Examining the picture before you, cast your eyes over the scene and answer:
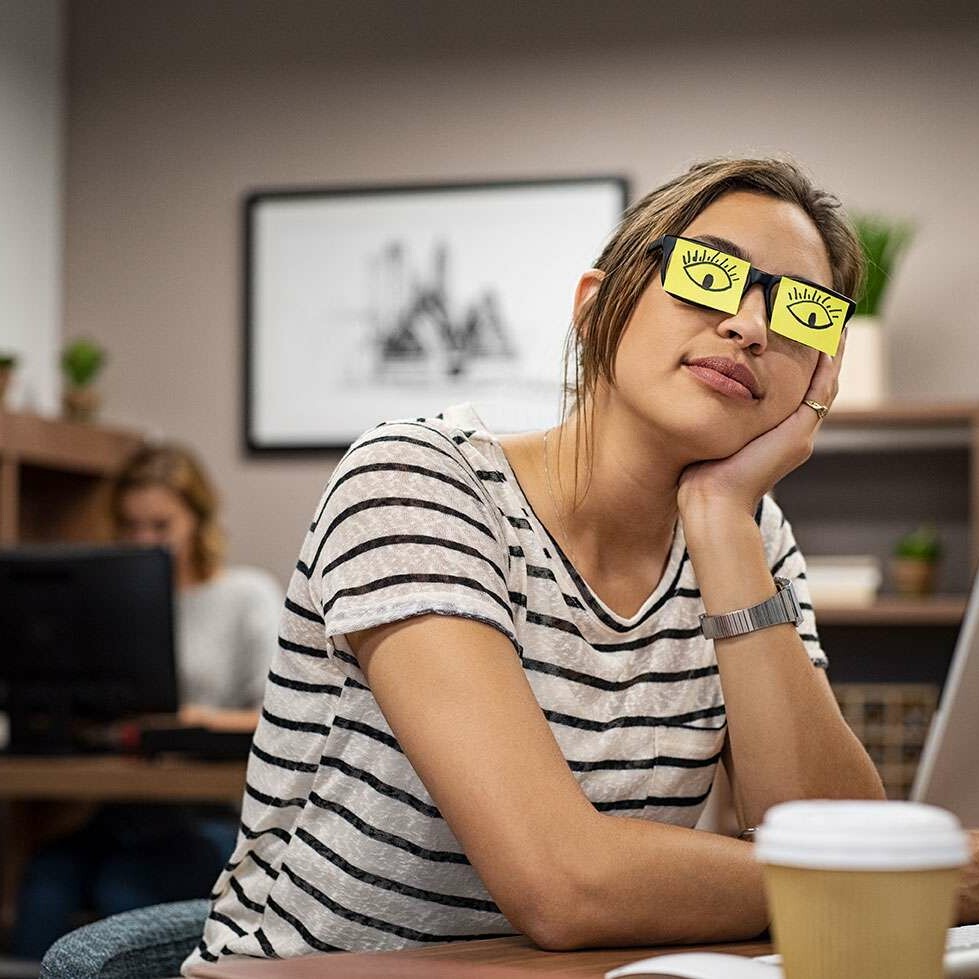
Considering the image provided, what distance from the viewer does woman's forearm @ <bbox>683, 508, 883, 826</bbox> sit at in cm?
117

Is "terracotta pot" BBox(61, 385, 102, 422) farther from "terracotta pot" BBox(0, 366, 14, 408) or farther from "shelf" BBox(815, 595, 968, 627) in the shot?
"shelf" BBox(815, 595, 968, 627)

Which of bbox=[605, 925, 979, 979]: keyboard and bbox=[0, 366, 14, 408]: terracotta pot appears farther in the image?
bbox=[0, 366, 14, 408]: terracotta pot

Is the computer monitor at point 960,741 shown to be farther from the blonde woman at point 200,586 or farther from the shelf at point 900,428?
the blonde woman at point 200,586

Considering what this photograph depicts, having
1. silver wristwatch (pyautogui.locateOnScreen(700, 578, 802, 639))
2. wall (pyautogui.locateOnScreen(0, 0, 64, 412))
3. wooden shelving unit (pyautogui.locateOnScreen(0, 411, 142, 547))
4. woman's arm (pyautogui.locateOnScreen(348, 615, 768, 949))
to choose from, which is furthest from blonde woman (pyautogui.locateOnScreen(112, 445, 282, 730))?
woman's arm (pyautogui.locateOnScreen(348, 615, 768, 949))

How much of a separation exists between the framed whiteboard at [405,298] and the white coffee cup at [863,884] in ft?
11.5

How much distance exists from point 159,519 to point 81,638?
33.6 inches

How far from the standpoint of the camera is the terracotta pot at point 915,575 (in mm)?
3662

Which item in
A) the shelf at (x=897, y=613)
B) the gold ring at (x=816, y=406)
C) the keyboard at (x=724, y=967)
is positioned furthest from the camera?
the shelf at (x=897, y=613)

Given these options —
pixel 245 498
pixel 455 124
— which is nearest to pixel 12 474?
pixel 245 498

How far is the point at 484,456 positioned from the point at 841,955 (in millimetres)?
713

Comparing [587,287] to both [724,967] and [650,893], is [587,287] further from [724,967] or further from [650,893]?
[724,967]

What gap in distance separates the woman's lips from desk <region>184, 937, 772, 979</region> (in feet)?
1.50

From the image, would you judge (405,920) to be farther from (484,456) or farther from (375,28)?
(375,28)

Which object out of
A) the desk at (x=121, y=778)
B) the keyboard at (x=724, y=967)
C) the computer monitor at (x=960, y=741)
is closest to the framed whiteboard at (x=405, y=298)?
the desk at (x=121, y=778)
